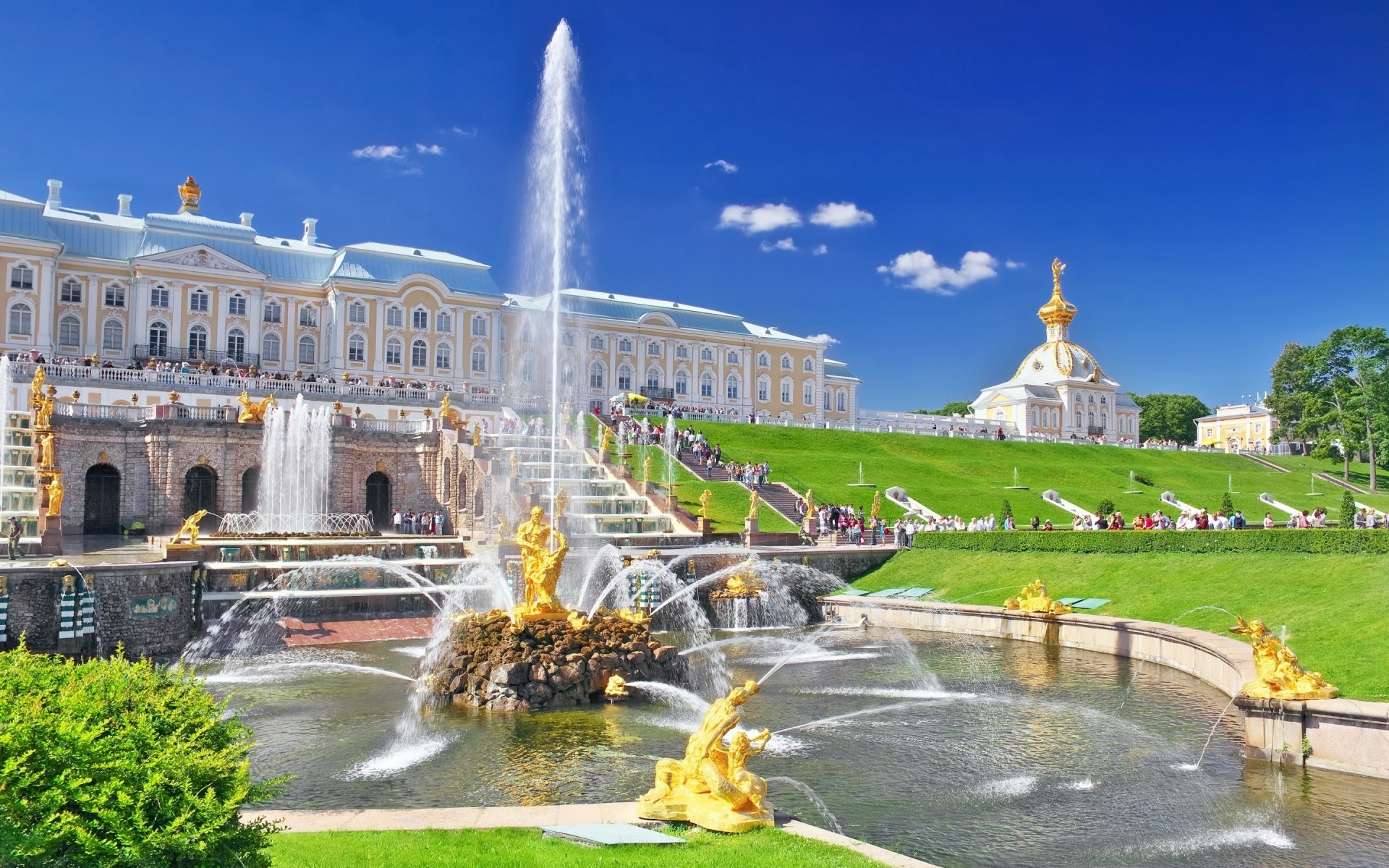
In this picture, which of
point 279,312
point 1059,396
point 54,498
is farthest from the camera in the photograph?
point 1059,396

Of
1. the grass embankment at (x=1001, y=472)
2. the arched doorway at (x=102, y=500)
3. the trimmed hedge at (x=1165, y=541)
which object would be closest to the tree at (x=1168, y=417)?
the grass embankment at (x=1001, y=472)

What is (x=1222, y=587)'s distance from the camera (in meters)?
22.4

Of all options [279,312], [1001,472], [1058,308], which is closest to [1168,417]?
[1058,308]

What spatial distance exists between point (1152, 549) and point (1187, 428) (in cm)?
10159

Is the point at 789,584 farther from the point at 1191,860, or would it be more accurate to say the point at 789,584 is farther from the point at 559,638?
the point at 1191,860

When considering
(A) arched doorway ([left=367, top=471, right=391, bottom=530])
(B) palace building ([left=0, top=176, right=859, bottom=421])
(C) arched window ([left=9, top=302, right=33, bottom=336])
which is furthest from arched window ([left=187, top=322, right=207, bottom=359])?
(A) arched doorway ([left=367, top=471, right=391, bottom=530])

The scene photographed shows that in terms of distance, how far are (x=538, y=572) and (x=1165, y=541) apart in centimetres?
1840

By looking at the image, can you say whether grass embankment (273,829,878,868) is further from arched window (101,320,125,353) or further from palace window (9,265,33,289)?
arched window (101,320,125,353)

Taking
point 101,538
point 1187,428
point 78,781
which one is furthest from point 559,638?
point 1187,428

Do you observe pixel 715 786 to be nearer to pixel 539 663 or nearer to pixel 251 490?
pixel 539 663

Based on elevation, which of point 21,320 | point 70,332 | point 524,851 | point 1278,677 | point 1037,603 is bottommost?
point 524,851

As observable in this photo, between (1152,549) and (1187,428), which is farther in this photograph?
(1187,428)

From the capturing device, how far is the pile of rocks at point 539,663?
53.1 ft

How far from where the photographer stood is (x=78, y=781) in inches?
216
